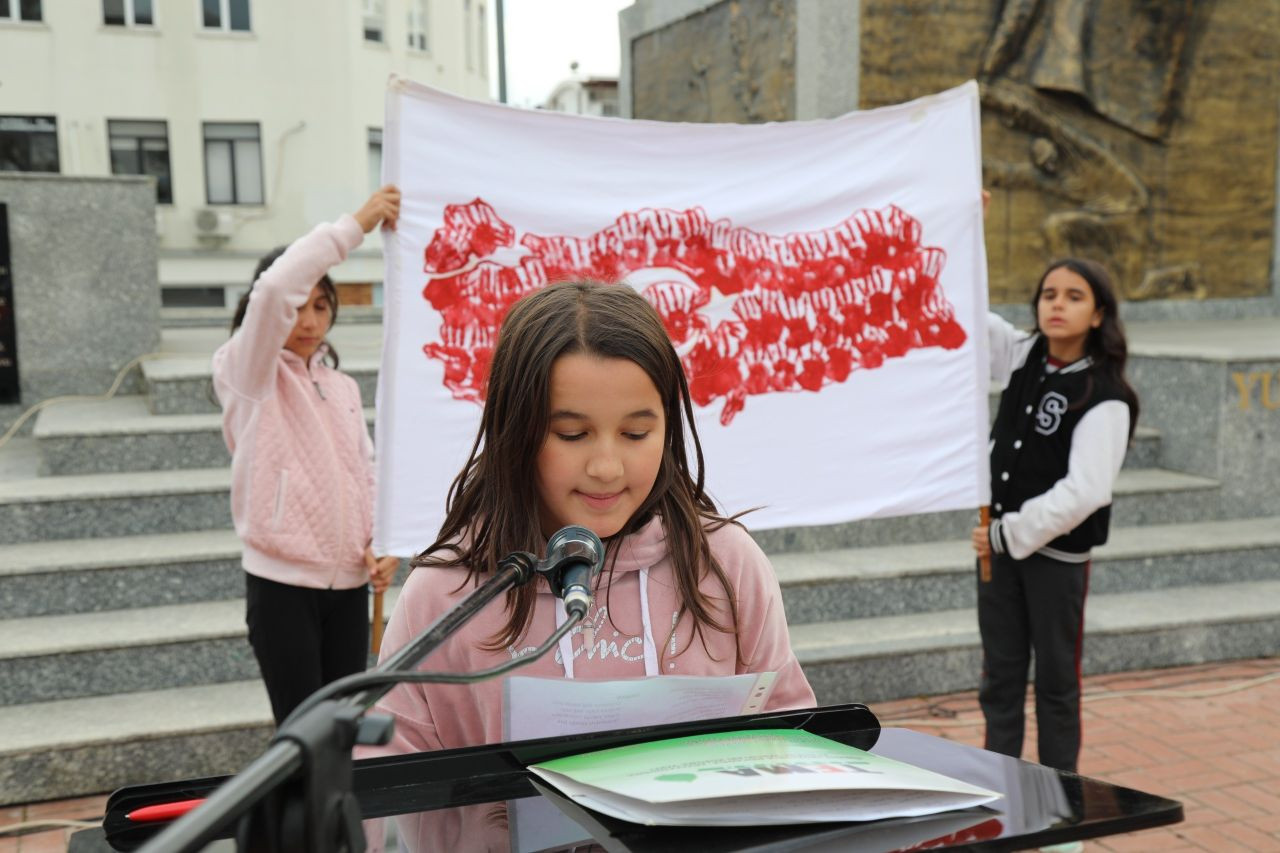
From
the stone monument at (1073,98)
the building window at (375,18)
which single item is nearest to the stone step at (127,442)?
the stone monument at (1073,98)

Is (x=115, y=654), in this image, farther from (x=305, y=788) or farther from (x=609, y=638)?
(x=305, y=788)

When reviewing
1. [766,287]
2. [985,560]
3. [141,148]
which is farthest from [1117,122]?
[141,148]

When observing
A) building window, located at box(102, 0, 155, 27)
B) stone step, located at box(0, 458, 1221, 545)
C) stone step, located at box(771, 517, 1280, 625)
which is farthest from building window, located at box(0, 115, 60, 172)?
stone step, located at box(771, 517, 1280, 625)

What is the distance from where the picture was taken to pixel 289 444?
3.07 meters

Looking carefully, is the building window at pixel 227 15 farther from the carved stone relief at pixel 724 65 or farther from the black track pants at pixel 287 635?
the black track pants at pixel 287 635

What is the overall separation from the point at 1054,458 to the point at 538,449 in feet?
7.69

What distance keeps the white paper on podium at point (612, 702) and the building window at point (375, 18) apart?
74.3ft

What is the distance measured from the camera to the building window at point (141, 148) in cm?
2019

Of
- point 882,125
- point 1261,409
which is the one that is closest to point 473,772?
point 882,125

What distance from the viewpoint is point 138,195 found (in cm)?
651

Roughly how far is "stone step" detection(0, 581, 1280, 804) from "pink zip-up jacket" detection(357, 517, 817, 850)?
2709mm

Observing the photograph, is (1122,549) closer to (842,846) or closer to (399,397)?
(399,397)

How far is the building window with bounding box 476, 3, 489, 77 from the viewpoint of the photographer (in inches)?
1005

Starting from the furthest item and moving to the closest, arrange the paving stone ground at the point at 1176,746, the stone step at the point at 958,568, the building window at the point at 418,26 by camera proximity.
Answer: the building window at the point at 418,26 → the stone step at the point at 958,568 → the paving stone ground at the point at 1176,746
